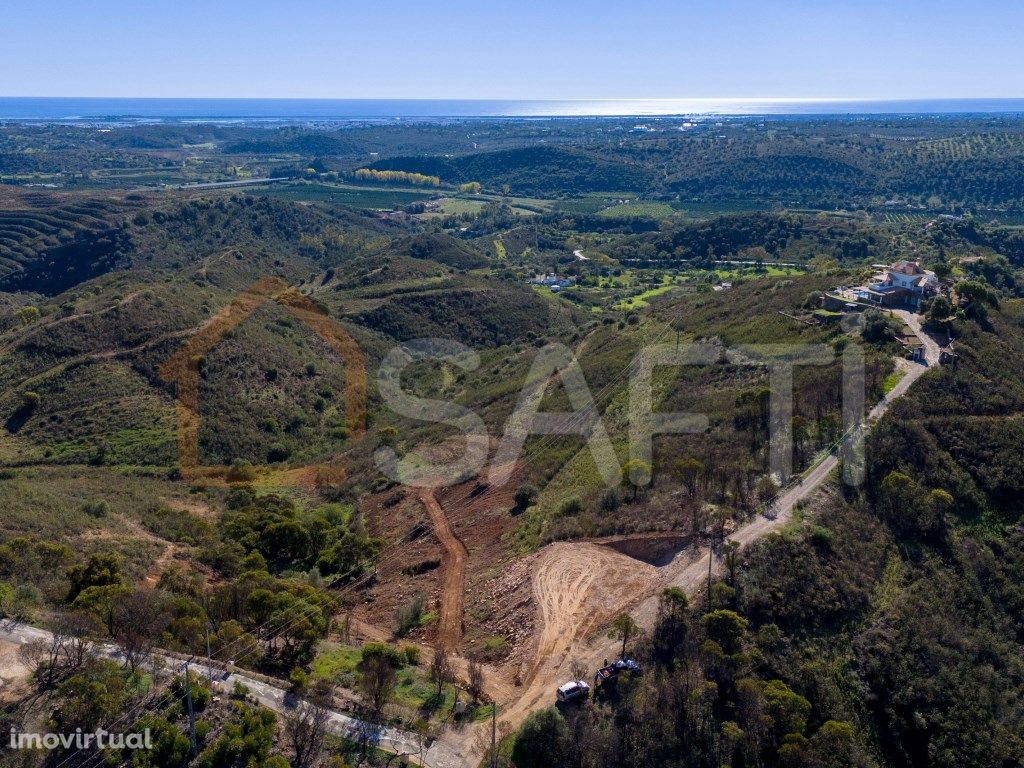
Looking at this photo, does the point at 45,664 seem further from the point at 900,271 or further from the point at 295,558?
the point at 900,271

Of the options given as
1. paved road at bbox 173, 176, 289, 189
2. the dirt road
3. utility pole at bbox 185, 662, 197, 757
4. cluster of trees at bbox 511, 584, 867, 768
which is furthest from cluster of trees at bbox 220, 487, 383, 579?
paved road at bbox 173, 176, 289, 189

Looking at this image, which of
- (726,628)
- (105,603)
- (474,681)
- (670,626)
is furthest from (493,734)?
(105,603)

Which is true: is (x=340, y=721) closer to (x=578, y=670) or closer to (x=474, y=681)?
(x=474, y=681)

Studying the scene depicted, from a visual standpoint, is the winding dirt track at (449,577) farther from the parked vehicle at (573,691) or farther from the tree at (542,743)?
the tree at (542,743)

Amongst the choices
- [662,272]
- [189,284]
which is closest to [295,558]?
[189,284]

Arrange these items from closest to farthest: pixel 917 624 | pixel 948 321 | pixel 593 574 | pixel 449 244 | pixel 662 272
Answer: pixel 917 624, pixel 593 574, pixel 948 321, pixel 662 272, pixel 449 244
